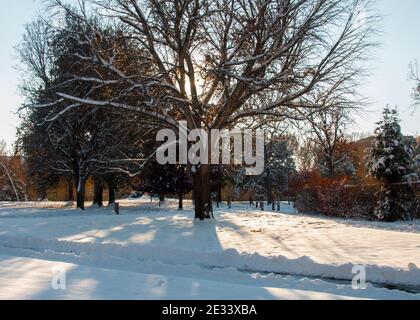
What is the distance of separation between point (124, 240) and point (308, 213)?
20.4 metres

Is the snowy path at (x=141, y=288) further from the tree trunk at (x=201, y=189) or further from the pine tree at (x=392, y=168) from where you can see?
the pine tree at (x=392, y=168)

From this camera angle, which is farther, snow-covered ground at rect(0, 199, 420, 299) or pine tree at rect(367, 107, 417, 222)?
pine tree at rect(367, 107, 417, 222)

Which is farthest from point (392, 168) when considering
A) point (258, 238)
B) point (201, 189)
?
point (258, 238)

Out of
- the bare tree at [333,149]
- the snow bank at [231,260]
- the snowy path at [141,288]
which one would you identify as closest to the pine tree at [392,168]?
the bare tree at [333,149]

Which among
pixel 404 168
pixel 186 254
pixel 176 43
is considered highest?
pixel 176 43

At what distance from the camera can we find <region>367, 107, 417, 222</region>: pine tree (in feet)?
83.9

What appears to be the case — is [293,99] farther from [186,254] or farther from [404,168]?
[404,168]

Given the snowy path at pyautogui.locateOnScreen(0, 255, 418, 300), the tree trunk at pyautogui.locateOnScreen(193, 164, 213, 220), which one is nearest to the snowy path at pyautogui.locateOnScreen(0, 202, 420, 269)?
the tree trunk at pyautogui.locateOnScreen(193, 164, 213, 220)

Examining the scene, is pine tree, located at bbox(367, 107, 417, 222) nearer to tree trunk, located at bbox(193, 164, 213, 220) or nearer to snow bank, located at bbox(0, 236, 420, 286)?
tree trunk, located at bbox(193, 164, 213, 220)

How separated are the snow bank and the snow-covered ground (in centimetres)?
2

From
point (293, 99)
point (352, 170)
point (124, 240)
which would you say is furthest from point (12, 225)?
point (352, 170)

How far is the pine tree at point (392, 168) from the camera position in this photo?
83.9 ft

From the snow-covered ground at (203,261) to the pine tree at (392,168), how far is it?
10.2 m
